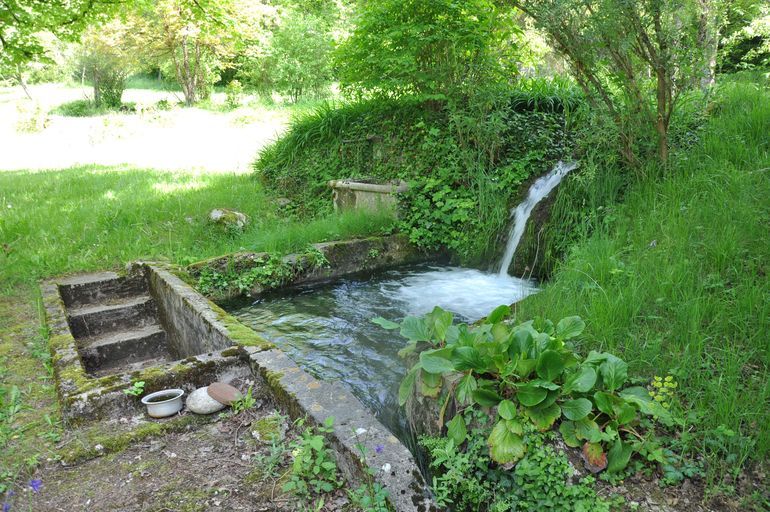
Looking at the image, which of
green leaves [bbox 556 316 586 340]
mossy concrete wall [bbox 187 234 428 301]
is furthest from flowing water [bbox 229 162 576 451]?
green leaves [bbox 556 316 586 340]

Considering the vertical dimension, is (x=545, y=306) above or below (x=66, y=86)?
below

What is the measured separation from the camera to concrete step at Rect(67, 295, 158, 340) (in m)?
4.86

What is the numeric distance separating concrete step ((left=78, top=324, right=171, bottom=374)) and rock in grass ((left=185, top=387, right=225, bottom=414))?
210cm

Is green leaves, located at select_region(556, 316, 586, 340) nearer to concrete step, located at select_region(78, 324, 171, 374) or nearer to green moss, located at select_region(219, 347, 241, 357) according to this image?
green moss, located at select_region(219, 347, 241, 357)

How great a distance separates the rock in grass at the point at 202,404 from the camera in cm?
291

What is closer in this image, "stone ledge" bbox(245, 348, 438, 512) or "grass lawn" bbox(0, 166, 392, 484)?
"stone ledge" bbox(245, 348, 438, 512)

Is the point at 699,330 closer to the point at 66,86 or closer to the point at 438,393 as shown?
the point at 438,393

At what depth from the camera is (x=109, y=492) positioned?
7.62ft

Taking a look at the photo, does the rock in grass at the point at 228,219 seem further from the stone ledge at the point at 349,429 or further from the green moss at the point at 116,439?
the green moss at the point at 116,439

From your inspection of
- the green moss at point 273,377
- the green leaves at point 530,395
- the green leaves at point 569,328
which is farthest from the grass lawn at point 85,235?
the green leaves at point 569,328

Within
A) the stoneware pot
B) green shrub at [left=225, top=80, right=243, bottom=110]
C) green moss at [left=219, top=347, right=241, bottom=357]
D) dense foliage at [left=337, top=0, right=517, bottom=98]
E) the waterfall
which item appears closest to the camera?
the stoneware pot

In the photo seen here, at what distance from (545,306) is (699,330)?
92 cm

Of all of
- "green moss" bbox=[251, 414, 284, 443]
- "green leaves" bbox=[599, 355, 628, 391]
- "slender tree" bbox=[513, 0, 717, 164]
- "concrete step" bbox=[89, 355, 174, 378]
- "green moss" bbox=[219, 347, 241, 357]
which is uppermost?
"slender tree" bbox=[513, 0, 717, 164]

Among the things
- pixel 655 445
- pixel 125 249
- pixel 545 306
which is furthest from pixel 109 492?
pixel 125 249
